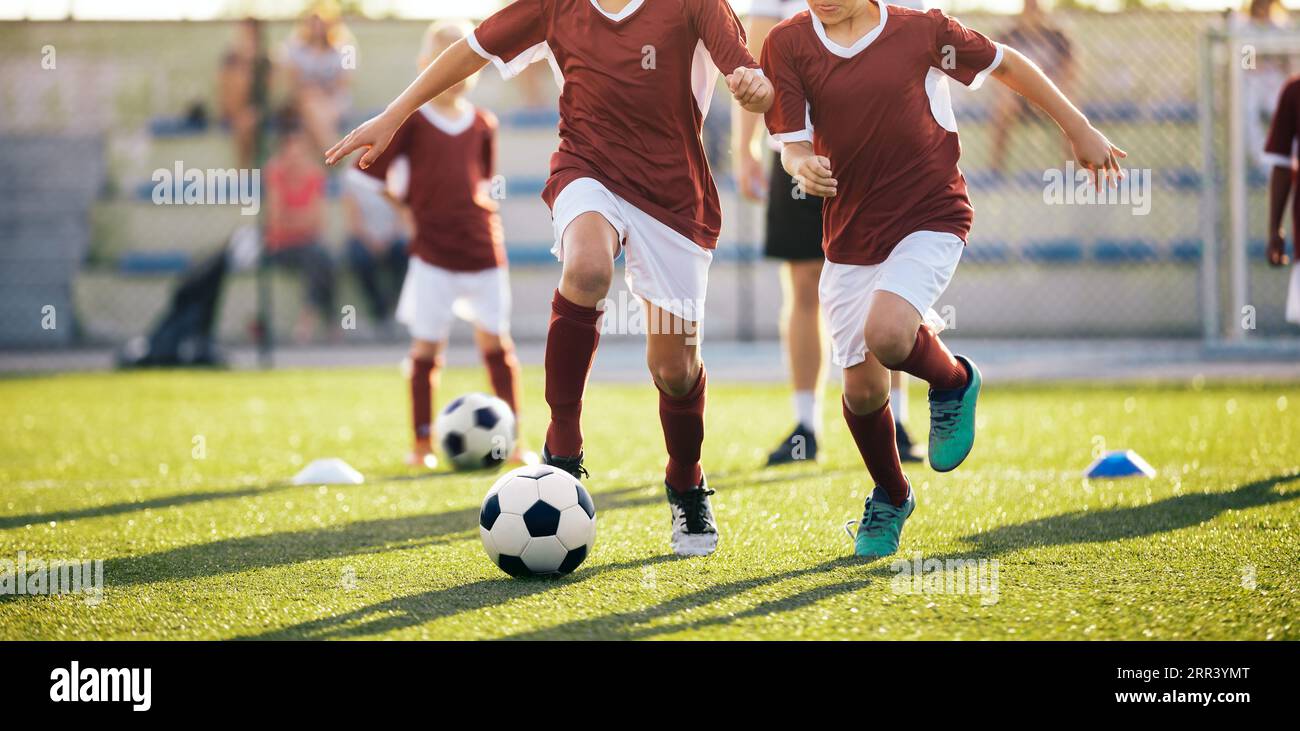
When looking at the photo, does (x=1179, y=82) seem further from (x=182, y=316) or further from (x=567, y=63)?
(x=567, y=63)

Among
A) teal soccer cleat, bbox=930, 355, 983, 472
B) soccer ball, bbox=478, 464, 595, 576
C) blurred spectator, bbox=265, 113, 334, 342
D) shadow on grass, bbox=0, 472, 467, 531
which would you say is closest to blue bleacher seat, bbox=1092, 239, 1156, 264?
blurred spectator, bbox=265, 113, 334, 342

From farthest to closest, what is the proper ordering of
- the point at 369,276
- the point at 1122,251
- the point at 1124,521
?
the point at 369,276 < the point at 1122,251 < the point at 1124,521

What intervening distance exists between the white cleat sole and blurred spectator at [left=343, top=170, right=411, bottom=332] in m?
9.74

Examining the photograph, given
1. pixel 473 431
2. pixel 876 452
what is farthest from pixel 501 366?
pixel 876 452

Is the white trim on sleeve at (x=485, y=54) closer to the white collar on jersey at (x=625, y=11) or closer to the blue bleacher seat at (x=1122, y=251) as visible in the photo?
the white collar on jersey at (x=625, y=11)

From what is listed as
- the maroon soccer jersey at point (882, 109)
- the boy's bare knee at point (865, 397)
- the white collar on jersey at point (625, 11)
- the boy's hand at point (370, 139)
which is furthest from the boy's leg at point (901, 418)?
the boy's hand at point (370, 139)

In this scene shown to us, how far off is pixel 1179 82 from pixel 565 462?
10746 millimetres

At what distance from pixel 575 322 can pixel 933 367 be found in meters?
0.95

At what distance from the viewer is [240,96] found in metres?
13.5

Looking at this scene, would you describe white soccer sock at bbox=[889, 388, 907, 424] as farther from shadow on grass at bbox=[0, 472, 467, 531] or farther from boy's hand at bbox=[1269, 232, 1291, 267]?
shadow on grass at bbox=[0, 472, 467, 531]

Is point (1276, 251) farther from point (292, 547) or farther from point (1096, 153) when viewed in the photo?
point (292, 547)

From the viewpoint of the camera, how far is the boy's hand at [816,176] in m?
3.37

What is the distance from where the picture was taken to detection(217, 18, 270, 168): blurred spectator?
1332 cm
